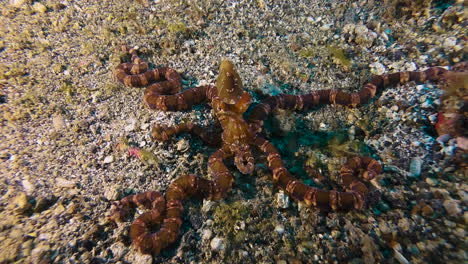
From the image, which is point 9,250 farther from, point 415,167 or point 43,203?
point 415,167

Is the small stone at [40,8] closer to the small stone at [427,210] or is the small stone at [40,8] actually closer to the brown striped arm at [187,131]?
the brown striped arm at [187,131]

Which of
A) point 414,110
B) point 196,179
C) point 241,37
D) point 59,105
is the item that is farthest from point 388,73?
point 59,105

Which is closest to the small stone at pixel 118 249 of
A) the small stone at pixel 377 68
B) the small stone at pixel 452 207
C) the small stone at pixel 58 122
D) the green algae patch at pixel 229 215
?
the green algae patch at pixel 229 215

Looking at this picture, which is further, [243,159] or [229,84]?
[243,159]

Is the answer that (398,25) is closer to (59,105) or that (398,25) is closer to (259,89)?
(259,89)

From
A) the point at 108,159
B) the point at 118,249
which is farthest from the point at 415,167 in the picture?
the point at 108,159

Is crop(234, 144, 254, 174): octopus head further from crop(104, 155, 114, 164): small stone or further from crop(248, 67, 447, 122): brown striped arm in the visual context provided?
crop(104, 155, 114, 164): small stone

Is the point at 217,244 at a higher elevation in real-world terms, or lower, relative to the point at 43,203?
lower
